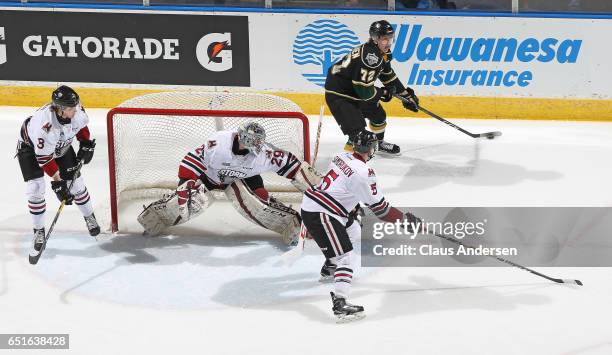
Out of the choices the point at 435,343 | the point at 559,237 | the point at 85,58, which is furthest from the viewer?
the point at 85,58

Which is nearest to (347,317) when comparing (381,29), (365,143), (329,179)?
(329,179)

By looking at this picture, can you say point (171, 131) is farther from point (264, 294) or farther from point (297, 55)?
point (297, 55)

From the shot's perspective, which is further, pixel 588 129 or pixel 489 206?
pixel 588 129

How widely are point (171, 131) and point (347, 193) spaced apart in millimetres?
1760

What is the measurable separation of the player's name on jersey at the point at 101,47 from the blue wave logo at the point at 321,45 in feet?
3.74

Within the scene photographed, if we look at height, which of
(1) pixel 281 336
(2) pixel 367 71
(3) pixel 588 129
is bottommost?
(1) pixel 281 336

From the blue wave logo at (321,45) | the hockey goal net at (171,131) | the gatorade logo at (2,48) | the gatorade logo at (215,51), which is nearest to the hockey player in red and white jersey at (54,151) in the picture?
the hockey goal net at (171,131)

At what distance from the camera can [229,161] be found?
19.5 feet

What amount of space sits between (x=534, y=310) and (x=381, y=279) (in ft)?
2.96

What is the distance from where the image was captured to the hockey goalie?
5922 millimetres

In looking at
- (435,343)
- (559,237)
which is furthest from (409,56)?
(435,343)

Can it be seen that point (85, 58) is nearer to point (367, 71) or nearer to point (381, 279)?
point (367, 71)

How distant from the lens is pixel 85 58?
9094 millimetres

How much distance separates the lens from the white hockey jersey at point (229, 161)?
5.95 m
